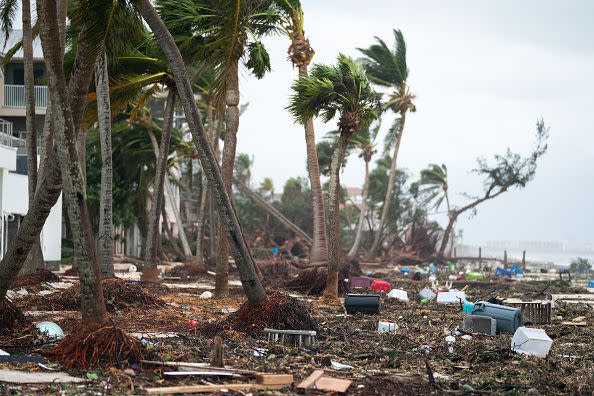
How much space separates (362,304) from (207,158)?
583 centimetres

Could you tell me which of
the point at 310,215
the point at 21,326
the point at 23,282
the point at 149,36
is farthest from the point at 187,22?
the point at 310,215

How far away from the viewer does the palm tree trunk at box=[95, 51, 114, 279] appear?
17.6 metres

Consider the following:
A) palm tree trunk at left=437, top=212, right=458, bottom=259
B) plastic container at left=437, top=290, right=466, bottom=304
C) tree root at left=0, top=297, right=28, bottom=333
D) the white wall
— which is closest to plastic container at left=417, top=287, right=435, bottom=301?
plastic container at left=437, top=290, right=466, bottom=304

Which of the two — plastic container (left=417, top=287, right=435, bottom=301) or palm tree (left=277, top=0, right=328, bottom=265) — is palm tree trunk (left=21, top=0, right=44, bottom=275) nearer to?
palm tree (left=277, top=0, right=328, bottom=265)

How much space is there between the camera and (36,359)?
928 cm

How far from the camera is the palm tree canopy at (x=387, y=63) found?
40.1m

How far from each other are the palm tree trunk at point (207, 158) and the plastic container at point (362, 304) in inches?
168

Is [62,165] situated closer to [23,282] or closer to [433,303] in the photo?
[23,282]

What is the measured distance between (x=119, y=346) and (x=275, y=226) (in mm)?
42208

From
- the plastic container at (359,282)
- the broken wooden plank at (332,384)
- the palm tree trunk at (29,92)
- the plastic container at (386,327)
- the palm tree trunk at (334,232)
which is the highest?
the palm tree trunk at (29,92)

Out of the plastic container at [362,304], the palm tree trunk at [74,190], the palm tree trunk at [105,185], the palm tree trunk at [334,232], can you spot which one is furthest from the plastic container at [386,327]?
the palm tree trunk at [105,185]

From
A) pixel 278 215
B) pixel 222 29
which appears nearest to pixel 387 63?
pixel 278 215

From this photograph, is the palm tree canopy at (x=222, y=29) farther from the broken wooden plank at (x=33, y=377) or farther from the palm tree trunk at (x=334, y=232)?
the broken wooden plank at (x=33, y=377)

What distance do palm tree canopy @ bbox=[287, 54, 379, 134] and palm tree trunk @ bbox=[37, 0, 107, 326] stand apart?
9.99m
